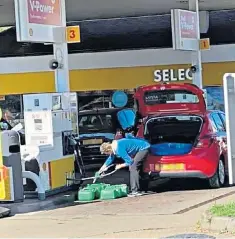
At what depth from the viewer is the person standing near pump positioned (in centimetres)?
1372

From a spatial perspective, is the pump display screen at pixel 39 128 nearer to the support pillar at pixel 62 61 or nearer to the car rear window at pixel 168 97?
the support pillar at pixel 62 61

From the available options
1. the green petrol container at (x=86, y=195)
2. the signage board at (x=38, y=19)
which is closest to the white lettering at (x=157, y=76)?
the signage board at (x=38, y=19)

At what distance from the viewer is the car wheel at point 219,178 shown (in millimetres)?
14625

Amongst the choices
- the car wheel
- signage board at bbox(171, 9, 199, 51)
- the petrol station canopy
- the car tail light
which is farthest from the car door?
the petrol station canopy

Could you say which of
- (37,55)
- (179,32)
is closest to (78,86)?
(37,55)

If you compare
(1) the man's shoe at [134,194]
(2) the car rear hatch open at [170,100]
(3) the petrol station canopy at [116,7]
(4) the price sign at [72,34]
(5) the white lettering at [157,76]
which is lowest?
(1) the man's shoe at [134,194]

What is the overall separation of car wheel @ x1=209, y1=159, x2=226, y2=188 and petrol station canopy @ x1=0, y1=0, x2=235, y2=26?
9.28m

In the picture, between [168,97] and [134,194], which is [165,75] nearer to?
[168,97]

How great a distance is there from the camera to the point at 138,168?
14328mm

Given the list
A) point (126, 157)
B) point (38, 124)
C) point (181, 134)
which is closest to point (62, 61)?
point (38, 124)

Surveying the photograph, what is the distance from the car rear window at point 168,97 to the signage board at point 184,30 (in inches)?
153

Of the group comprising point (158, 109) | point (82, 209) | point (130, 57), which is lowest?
point (82, 209)

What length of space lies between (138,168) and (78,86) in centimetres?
1254

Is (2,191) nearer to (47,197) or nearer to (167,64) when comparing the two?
(47,197)
